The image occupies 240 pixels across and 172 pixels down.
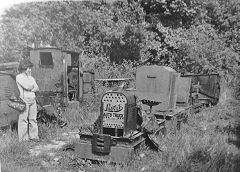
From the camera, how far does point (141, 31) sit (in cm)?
1591

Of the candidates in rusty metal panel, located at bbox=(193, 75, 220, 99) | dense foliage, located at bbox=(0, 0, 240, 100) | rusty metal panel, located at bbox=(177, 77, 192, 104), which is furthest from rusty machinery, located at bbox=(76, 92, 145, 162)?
dense foliage, located at bbox=(0, 0, 240, 100)

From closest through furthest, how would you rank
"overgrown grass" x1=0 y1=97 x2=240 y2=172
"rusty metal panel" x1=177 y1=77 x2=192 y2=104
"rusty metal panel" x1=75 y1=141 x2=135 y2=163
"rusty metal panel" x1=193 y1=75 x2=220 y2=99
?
"overgrown grass" x1=0 y1=97 x2=240 y2=172 < "rusty metal panel" x1=75 y1=141 x2=135 y2=163 < "rusty metal panel" x1=177 y1=77 x2=192 y2=104 < "rusty metal panel" x1=193 y1=75 x2=220 y2=99

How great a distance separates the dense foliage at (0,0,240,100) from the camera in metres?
14.7

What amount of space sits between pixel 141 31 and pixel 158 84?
7.87 m

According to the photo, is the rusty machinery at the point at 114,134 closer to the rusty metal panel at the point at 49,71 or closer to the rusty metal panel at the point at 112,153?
the rusty metal panel at the point at 112,153

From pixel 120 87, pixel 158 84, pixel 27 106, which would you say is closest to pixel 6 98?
pixel 27 106

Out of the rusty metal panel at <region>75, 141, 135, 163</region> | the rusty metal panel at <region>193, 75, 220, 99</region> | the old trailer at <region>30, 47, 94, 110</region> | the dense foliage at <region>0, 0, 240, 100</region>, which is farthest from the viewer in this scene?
the dense foliage at <region>0, 0, 240, 100</region>

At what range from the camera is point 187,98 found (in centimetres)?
1053

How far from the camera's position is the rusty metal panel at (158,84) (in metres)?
8.40

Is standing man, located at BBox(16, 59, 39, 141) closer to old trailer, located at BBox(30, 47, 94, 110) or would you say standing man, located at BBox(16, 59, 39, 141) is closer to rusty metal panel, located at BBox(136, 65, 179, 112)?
old trailer, located at BBox(30, 47, 94, 110)

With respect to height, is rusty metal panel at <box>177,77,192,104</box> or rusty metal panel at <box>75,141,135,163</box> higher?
rusty metal panel at <box>177,77,192,104</box>

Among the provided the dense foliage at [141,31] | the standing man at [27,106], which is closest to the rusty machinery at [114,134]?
the standing man at [27,106]

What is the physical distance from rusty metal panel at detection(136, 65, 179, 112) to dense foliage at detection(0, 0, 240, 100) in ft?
21.9

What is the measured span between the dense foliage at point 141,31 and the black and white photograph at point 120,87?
0.05m
